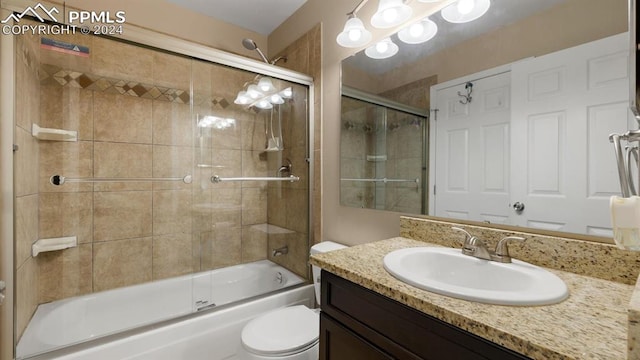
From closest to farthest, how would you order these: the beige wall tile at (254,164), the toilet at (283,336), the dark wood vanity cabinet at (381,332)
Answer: the dark wood vanity cabinet at (381,332) < the toilet at (283,336) < the beige wall tile at (254,164)

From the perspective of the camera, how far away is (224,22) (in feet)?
7.89

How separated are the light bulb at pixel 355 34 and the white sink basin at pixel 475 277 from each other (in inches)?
47.1

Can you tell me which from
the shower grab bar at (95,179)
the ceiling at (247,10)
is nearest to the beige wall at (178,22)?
the ceiling at (247,10)

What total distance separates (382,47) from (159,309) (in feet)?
7.00

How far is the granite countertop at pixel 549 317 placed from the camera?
19.1 inches

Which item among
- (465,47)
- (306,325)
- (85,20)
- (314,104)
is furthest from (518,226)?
(85,20)

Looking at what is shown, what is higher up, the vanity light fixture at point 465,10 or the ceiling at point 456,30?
the vanity light fixture at point 465,10

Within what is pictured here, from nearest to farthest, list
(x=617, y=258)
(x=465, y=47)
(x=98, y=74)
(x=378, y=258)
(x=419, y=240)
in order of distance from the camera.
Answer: (x=617, y=258) < (x=378, y=258) < (x=465, y=47) < (x=419, y=240) < (x=98, y=74)

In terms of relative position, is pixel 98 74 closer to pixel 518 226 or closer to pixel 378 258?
pixel 378 258

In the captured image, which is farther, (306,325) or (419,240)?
(306,325)

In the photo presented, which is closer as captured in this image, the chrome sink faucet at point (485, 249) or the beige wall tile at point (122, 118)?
the chrome sink faucet at point (485, 249)

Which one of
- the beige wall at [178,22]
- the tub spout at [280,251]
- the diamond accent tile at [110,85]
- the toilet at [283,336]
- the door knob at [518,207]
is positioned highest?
the beige wall at [178,22]

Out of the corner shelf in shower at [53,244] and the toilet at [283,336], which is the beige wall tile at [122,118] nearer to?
the corner shelf in shower at [53,244]

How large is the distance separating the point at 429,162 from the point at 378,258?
22.5 inches
